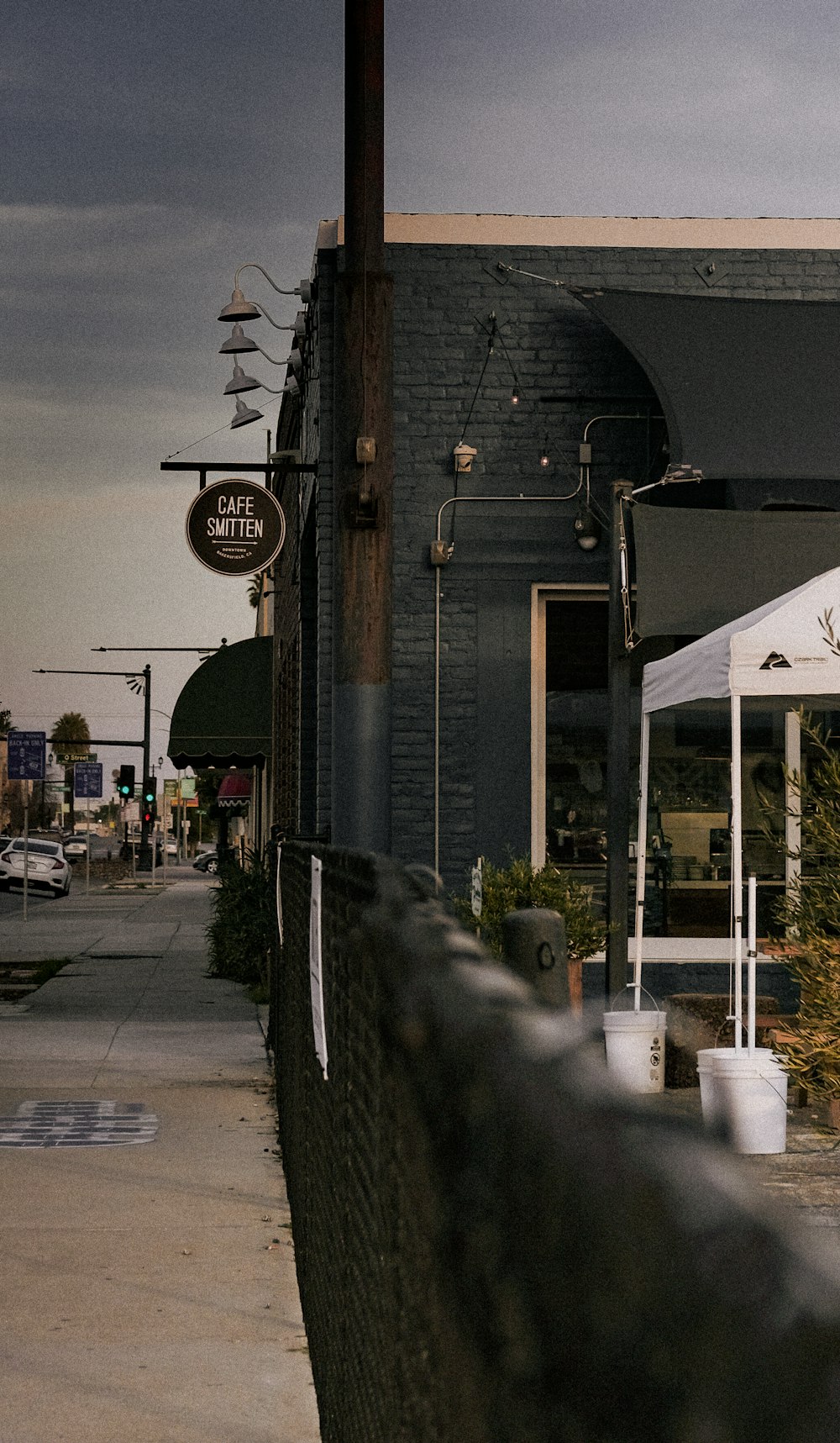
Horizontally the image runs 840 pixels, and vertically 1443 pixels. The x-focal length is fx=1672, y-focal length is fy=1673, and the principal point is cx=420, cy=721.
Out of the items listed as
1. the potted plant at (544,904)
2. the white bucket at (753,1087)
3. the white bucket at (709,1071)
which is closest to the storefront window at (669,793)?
the potted plant at (544,904)

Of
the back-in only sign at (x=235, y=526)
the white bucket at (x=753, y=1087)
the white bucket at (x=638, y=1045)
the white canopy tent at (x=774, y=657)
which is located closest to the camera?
the white bucket at (x=753, y=1087)

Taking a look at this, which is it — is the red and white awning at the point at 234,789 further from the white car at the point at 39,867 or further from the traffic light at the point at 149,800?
the traffic light at the point at 149,800

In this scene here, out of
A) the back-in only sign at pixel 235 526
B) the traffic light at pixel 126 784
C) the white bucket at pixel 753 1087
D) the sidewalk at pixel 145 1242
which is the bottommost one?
the sidewalk at pixel 145 1242

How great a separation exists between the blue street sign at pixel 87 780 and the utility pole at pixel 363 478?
3732 cm

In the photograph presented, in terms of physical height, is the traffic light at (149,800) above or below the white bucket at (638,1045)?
above

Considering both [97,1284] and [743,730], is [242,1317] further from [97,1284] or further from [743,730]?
[743,730]

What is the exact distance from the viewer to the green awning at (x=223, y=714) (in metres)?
20.9

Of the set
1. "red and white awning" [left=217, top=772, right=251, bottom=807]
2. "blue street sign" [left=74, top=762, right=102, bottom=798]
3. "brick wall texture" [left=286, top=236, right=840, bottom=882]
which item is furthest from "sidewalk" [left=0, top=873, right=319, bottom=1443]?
"red and white awning" [left=217, top=772, right=251, bottom=807]

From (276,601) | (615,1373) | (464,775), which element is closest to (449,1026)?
(615,1373)

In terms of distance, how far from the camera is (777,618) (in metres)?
8.45

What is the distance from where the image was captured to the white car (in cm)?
4534

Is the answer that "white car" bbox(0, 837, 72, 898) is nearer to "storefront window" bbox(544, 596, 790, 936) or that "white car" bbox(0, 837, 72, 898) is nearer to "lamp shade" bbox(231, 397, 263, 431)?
"lamp shade" bbox(231, 397, 263, 431)

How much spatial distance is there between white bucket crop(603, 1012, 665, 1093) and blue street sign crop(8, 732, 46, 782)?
75.7 feet

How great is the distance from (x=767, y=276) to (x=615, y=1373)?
41.0 ft
